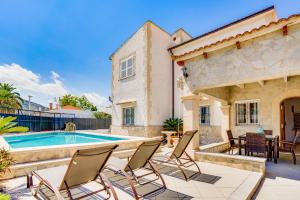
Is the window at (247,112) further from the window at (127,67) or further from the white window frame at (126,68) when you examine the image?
the window at (127,67)

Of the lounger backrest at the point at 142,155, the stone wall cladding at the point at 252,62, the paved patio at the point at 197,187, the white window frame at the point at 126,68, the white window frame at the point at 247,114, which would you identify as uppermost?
the white window frame at the point at 126,68

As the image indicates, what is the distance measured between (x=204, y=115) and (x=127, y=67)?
765cm

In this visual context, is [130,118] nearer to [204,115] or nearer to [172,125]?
[172,125]

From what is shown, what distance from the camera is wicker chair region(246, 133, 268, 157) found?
659 centimetres

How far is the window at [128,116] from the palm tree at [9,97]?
21.7 metres

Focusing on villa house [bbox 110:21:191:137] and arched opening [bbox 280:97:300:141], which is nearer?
arched opening [bbox 280:97:300:141]

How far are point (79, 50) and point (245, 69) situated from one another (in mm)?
22108

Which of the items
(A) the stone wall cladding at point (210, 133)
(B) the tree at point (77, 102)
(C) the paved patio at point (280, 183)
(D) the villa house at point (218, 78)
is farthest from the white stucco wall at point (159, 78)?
(B) the tree at point (77, 102)

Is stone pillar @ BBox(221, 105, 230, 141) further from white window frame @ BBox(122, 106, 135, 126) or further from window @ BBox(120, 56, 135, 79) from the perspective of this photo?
window @ BBox(120, 56, 135, 79)

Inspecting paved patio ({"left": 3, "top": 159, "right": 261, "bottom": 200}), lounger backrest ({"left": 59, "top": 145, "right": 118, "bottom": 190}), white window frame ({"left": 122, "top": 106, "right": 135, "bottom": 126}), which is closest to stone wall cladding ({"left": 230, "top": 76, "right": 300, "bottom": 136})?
paved patio ({"left": 3, "top": 159, "right": 261, "bottom": 200})

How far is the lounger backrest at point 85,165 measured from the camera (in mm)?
3025

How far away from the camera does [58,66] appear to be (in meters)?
32.2

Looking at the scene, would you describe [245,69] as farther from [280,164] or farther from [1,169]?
[1,169]

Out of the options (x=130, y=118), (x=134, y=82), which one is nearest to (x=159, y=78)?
(x=134, y=82)
